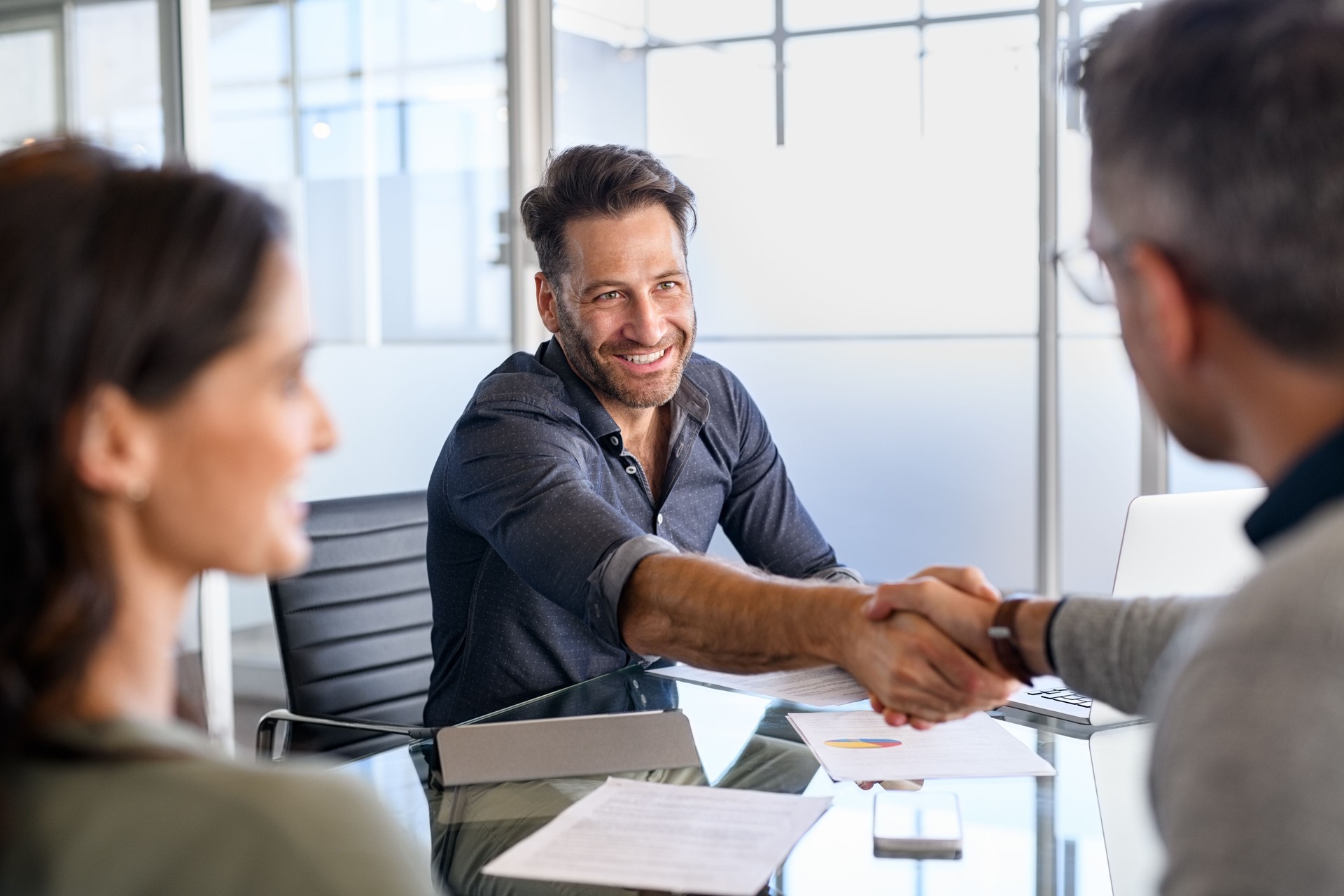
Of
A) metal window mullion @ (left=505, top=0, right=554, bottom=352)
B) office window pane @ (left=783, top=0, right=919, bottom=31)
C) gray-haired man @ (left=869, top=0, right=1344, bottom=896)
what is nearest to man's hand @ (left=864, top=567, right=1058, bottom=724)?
gray-haired man @ (left=869, top=0, right=1344, bottom=896)

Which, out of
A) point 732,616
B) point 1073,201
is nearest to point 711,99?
point 1073,201

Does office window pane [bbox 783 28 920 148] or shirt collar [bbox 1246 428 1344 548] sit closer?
shirt collar [bbox 1246 428 1344 548]

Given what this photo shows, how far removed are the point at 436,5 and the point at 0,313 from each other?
4.14m

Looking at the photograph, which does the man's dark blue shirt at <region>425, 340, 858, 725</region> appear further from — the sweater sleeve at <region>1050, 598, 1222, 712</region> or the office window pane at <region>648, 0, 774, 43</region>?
the office window pane at <region>648, 0, 774, 43</region>

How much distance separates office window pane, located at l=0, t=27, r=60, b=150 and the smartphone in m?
2.63

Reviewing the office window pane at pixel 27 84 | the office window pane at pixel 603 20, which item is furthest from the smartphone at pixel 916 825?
the office window pane at pixel 603 20

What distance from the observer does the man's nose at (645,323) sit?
2.35 metres

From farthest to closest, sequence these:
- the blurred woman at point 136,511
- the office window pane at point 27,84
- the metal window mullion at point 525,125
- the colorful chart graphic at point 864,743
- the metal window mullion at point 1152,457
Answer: the metal window mullion at point 525,125 → the metal window mullion at point 1152,457 → the office window pane at point 27,84 → the colorful chart graphic at point 864,743 → the blurred woman at point 136,511

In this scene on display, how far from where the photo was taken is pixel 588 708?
1.90 m

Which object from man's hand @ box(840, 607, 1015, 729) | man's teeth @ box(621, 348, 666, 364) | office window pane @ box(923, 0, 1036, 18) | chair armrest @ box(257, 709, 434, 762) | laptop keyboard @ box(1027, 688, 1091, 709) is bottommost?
chair armrest @ box(257, 709, 434, 762)

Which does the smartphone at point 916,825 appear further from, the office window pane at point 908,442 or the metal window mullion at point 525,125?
the metal window mullion at point 525,125

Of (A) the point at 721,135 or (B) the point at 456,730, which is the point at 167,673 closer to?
(B) the point at 456,730

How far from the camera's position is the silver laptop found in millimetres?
1785

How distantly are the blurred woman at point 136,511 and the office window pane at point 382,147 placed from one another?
311 centimetres
